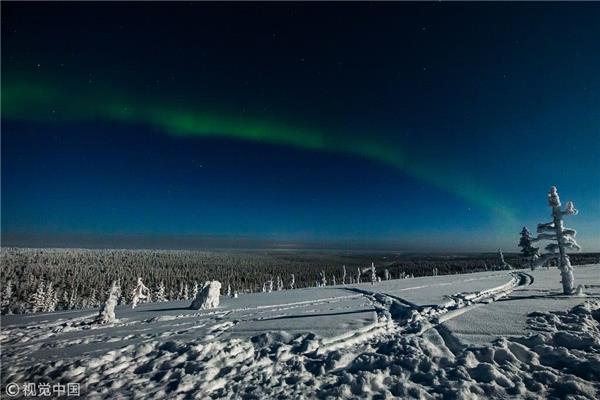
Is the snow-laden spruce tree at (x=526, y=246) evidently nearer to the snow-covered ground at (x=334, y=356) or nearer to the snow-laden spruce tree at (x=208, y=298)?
the snow-covered ground at (x=334, y=356)

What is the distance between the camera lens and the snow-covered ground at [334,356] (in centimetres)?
663

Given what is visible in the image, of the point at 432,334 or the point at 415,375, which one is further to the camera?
the point at 432,334

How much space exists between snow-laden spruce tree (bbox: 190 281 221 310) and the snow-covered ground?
17.5ft

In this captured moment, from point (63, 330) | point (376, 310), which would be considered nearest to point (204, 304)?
point (63, 330)

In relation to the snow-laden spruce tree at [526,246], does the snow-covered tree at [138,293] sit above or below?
below

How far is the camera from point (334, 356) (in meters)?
8.26

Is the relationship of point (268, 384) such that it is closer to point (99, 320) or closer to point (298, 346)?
point (298, 346)

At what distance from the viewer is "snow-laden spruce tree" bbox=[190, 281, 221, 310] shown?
1848cm

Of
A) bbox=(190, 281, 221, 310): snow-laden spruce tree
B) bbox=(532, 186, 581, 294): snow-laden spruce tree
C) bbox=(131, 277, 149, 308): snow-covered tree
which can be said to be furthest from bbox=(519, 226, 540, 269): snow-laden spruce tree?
bbox=(131, 277, 149, 308): snow-covered tree

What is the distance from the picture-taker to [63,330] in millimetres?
13461

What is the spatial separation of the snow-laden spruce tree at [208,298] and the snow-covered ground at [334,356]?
5323 millimetres

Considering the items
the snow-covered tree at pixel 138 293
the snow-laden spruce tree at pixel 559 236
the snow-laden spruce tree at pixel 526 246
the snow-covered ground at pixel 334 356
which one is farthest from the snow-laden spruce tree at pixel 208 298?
the snow-laden spruce tree at pixel 526 246

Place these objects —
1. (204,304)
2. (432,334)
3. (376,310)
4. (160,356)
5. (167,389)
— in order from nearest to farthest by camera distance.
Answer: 1. (167,389)
2. (160,356)
3. (432,334)
4. (376,310)
5. (204,304)

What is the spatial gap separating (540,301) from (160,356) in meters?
18.6
